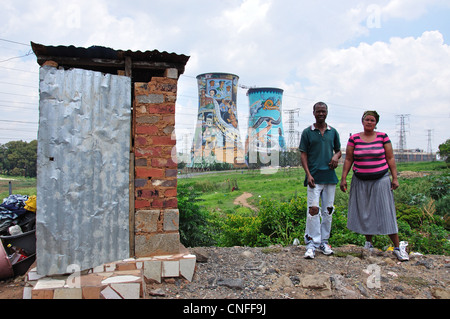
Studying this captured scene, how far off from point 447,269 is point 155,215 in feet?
10.3

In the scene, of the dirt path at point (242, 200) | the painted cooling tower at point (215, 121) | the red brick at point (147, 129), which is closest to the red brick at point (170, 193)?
the red brick at point (147, 129)

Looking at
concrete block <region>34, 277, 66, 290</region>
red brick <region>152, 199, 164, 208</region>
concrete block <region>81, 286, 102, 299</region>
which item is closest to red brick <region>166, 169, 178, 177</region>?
red brick <region>152, 199, 164, 208</region>

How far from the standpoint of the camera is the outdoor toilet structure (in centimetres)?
307

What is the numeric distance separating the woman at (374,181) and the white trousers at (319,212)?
19 cm

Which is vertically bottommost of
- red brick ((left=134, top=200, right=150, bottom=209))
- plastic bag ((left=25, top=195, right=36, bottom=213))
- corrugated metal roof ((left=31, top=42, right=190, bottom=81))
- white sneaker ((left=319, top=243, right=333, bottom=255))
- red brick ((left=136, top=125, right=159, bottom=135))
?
white sneaker ((left=319, top=243, right=333, bottom=255))

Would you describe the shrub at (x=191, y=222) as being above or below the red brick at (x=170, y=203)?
below

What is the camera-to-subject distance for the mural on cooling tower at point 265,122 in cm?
3478

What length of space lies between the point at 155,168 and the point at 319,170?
72.2 inches

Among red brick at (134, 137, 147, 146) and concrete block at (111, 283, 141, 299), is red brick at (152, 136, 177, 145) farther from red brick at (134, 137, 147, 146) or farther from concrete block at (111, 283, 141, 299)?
concrete block at (111, 283, 141, 299)

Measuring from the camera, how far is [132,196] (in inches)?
134

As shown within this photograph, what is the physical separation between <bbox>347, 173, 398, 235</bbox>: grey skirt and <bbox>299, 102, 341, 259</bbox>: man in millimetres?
319

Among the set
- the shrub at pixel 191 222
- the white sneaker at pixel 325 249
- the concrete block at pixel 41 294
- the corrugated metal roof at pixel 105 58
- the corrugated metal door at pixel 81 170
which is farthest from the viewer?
the shrub at pixel 191 222

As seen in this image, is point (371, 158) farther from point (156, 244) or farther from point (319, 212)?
point (156, 244)

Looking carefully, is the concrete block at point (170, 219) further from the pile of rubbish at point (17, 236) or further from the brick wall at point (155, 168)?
the pile of rubbish at point (17, 236)
